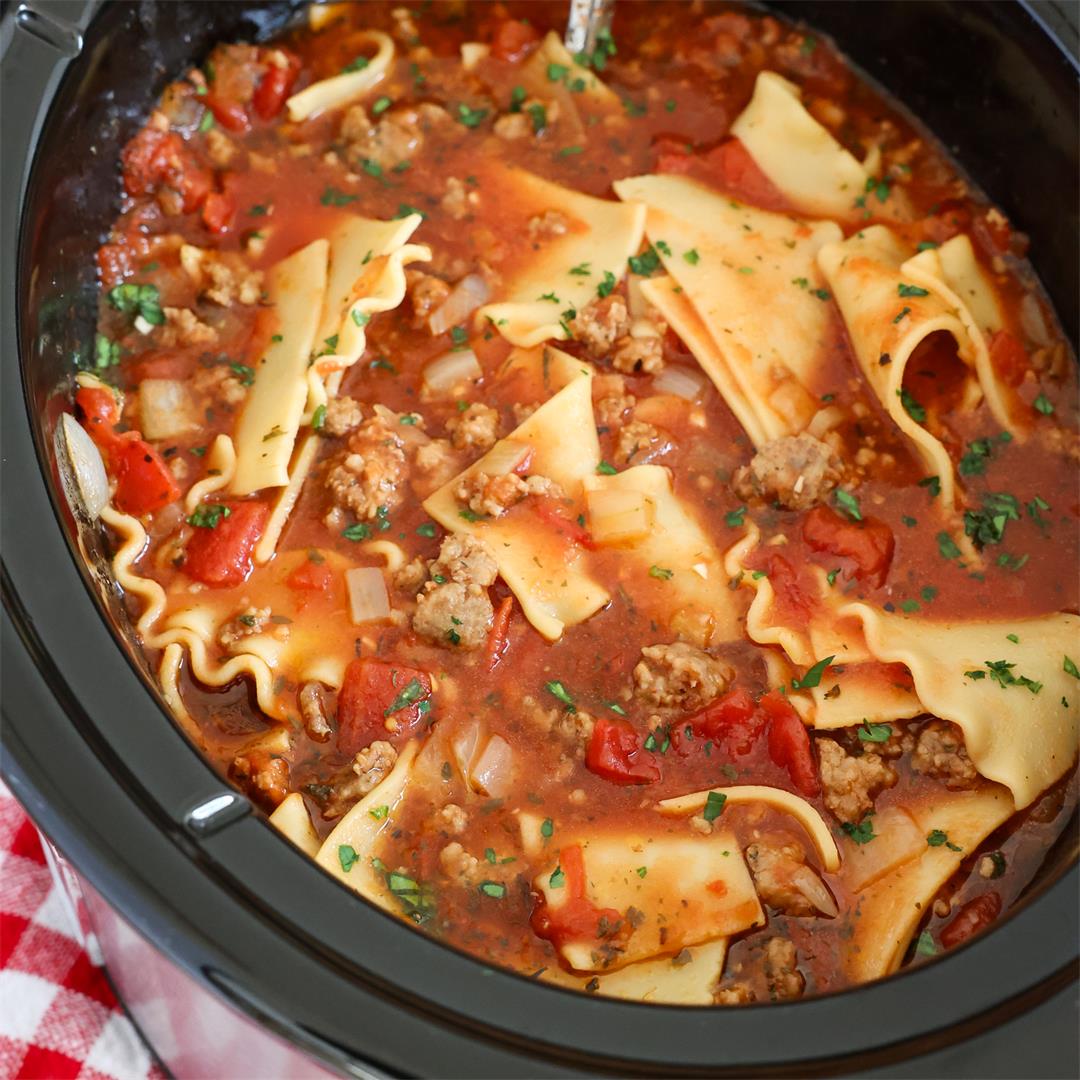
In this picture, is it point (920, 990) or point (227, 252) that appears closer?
point (920, 990)

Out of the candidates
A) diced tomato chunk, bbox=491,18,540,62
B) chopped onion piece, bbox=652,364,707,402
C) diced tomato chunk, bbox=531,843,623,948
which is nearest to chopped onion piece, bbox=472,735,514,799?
diced tomato chunk, bbox=531,843,623,948

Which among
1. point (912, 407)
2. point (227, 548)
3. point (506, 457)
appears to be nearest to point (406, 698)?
point (227, 548)

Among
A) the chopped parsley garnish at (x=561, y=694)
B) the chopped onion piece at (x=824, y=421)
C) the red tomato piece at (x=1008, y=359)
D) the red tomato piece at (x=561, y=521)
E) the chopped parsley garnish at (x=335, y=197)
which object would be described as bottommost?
the chopped parsley garnish at (x=561, y=694)

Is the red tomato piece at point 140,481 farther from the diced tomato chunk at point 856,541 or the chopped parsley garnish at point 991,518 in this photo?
the chopped parsley garnish at point 991,518

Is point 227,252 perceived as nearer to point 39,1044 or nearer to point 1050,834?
point 39,1044

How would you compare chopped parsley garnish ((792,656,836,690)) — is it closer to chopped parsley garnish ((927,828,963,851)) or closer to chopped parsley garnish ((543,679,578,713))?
chopped parsley garnish ((927,828,963,851))

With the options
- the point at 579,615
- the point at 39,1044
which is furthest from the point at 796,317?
the point at 39,1044

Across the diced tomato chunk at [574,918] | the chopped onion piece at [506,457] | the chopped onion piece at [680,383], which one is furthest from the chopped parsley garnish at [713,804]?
the chopped onion piece at [680,383]
